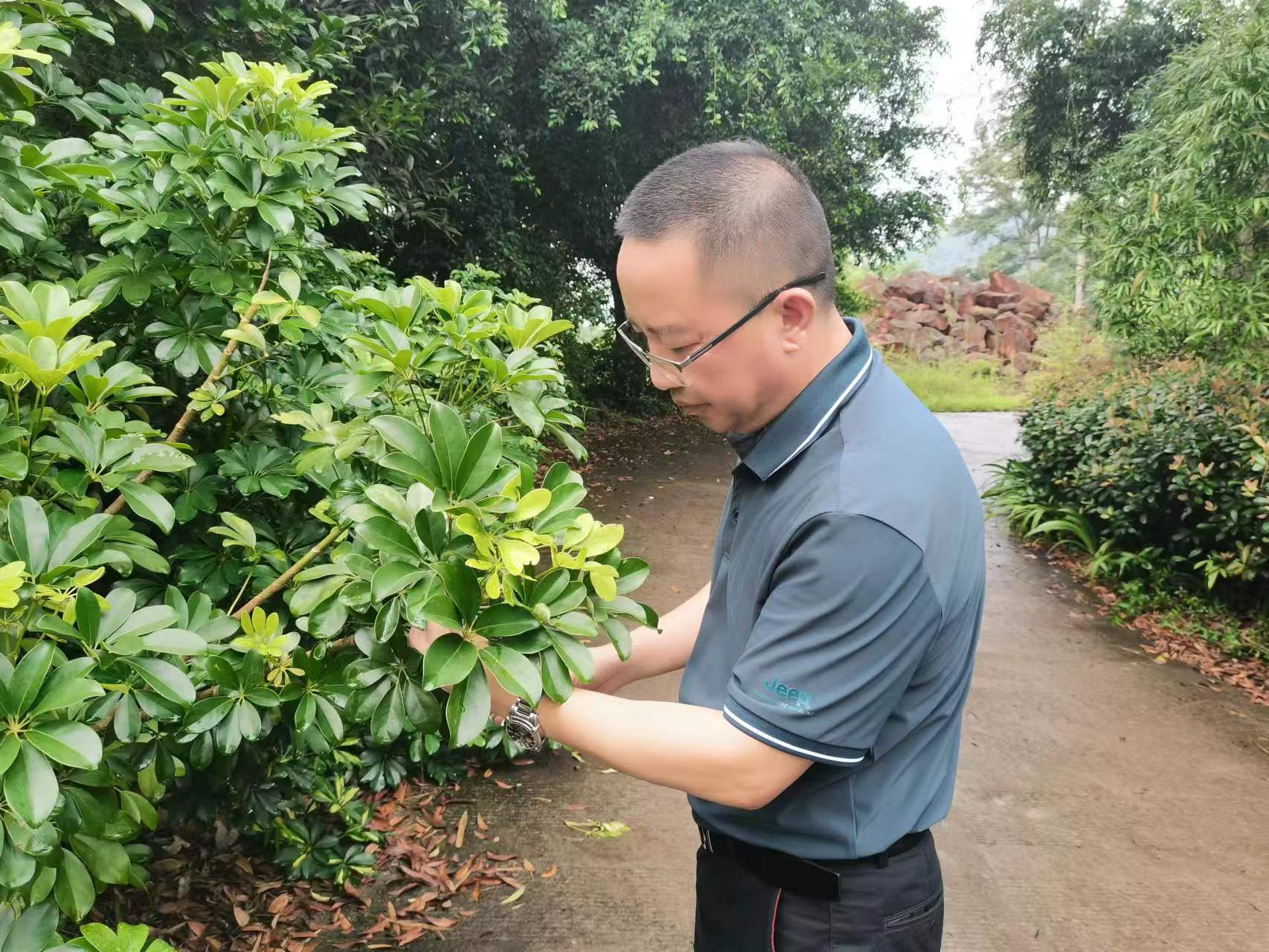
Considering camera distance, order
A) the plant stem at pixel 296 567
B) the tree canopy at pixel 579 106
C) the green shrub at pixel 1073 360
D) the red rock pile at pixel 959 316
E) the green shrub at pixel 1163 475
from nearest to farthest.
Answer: the plant stem at pixel 296 567 < the green shrub at pixel 1163 475 < the tree canopy at pixel 579 106 < the green shrub at pixel 1073 360 < the red rock pile at pixel 959 316

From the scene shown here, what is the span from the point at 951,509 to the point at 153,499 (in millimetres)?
1297

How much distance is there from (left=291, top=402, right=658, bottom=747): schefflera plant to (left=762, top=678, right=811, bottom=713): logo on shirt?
24cm

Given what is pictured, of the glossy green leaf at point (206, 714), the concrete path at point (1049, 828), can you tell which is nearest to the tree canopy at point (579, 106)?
the glossy green leaf at point (206, 714)

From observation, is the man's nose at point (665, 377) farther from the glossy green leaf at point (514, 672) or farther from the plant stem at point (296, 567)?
the plant stem at point (296, 567)

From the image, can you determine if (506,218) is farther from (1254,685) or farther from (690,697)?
(690,697)

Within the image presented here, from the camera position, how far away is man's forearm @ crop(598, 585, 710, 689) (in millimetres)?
1809

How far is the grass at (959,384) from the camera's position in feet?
52.4

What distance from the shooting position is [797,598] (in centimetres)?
115

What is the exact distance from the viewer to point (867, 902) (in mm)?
1420

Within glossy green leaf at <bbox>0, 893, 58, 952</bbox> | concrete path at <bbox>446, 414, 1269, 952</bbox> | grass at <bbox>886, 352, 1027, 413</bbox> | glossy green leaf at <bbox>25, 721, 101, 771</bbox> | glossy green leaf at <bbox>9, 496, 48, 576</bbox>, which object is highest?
glossy green leaf at <bbox>9, 496, 48, 576</bbox>

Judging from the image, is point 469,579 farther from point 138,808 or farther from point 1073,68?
point 1073,68

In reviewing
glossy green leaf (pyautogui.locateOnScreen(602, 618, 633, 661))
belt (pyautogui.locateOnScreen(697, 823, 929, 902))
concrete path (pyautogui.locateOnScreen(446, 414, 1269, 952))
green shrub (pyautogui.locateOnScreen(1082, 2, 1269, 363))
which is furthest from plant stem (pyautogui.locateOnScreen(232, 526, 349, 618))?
green shrub (pyautogui.locateOnScreen(1082, 2, 1269, 363))

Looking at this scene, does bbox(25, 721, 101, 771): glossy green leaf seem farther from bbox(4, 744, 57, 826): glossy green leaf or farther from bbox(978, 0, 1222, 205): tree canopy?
bbox(978, 0, 1222, 205): tree canopy

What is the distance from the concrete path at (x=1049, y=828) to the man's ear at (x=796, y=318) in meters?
2.31
